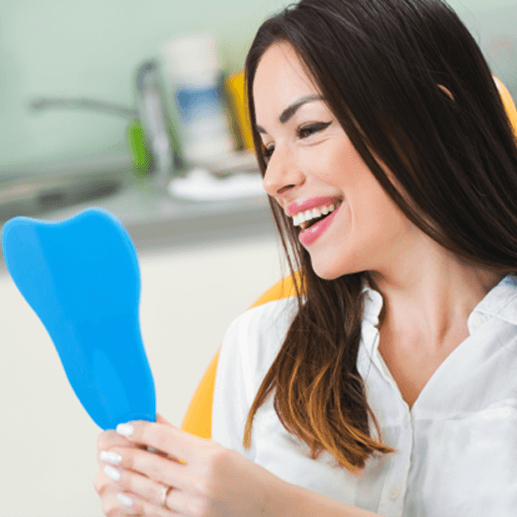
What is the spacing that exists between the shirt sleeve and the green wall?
1.50 metres

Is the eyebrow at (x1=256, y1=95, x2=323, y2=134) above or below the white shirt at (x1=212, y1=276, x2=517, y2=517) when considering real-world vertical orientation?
above

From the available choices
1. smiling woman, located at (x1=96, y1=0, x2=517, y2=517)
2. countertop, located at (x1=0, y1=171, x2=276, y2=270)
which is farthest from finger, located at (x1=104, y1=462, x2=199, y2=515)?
countertop, located at (x1=0, y1=171, x2=276, y2=270)

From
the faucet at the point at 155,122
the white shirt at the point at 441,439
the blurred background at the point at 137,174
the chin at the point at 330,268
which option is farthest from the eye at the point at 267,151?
the faucet at the point at 155,122

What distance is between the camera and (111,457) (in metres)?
0.63

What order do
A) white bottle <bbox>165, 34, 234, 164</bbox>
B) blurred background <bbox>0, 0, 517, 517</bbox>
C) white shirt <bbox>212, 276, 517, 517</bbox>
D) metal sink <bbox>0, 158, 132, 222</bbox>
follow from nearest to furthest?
white shirt <bbox>212, 276, 517, 517</bbox> → blurred background <bbox>0, 0, 517, 517</bbox> → white bottle <bbox>165, 34, 234, 164</bbox> → metal sink <bbox>0, 158, 132, 222</bbox>

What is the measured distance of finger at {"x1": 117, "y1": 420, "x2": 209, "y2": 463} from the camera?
61cm

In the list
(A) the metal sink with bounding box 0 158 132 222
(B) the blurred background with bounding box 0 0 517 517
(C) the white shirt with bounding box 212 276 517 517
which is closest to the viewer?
(C) the white shirt with bounding box 212 276 517 517

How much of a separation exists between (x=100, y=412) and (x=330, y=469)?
0.34 m

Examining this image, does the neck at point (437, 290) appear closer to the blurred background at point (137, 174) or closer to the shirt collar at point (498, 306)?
the shirt collar at point (498, 306)

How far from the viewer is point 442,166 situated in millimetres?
848

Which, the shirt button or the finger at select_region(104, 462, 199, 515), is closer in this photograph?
the finger at select_region(104, 462, 199, 515)

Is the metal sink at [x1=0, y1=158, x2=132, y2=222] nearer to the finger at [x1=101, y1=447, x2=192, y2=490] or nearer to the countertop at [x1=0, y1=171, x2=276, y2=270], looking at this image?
the countertop at [x1=0, y1=171, x2=276, y2=270]

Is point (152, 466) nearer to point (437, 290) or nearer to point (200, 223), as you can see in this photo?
point (437, 290)

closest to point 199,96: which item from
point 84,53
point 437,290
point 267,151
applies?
point 84,53
